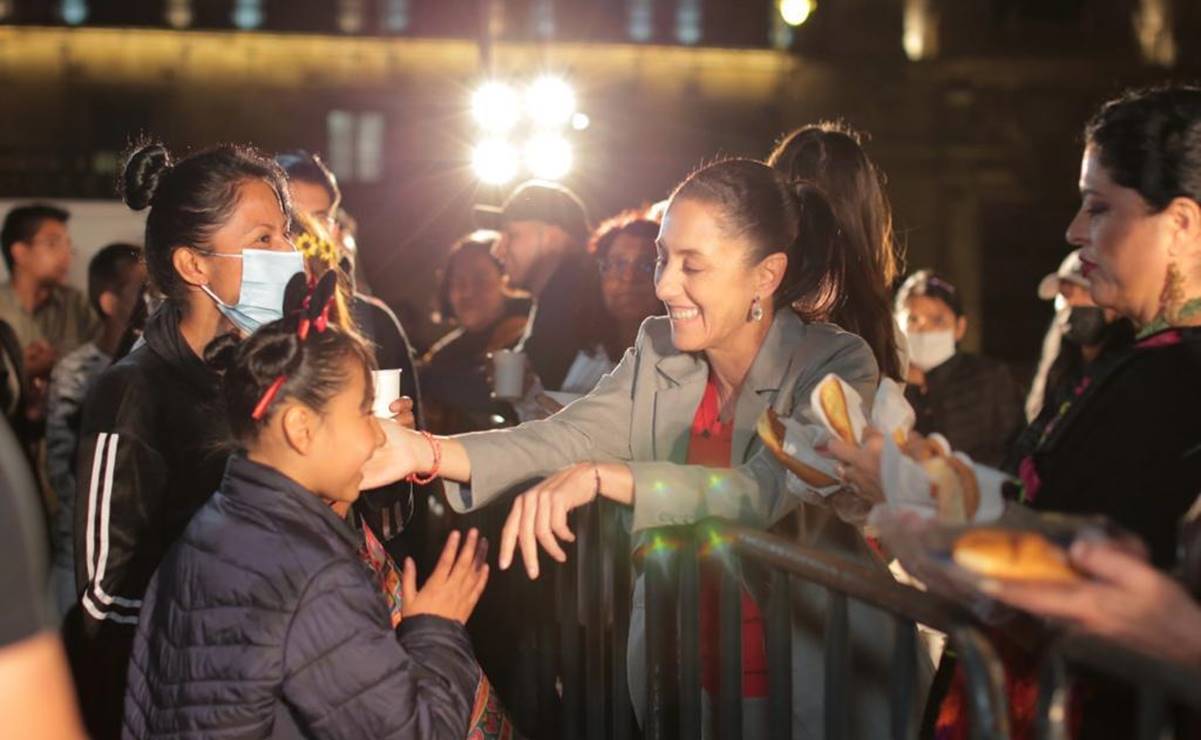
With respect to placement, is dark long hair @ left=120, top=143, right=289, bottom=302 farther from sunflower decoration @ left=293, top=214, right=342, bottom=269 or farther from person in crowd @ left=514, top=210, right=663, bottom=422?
person in crowd @ left=514, top=210, right=663, bottom=422

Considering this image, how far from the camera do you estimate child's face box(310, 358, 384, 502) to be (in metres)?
3.24

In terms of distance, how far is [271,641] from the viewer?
2.99 m

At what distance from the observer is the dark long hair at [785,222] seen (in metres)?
3.69

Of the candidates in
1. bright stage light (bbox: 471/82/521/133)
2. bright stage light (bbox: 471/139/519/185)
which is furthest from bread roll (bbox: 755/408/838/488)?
bright stage light (bbox: 471/82/521/133)

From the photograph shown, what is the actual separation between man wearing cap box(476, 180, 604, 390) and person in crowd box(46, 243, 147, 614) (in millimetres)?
1913

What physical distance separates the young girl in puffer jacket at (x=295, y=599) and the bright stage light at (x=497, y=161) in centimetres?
1414

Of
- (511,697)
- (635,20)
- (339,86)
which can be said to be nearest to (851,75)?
(635,20)

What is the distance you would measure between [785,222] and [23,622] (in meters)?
2.44

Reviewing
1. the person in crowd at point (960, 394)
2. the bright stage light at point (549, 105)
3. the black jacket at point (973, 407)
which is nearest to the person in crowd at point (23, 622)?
the person in crowd at point (960, 394)

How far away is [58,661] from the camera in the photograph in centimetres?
178

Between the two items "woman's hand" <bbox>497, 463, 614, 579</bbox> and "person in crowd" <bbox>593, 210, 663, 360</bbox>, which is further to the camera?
"person in crowd" <bbox>593, 210, 663, 360</bbox>

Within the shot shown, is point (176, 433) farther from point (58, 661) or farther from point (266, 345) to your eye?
point (58, 661)

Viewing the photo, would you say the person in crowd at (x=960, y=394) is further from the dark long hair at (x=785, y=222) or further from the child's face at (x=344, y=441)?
the child's face at (x=344, y=441)

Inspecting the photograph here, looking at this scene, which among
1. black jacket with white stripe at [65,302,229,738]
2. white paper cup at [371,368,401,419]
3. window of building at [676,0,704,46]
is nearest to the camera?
black jacket with white stripe at [65,302,229,738]
